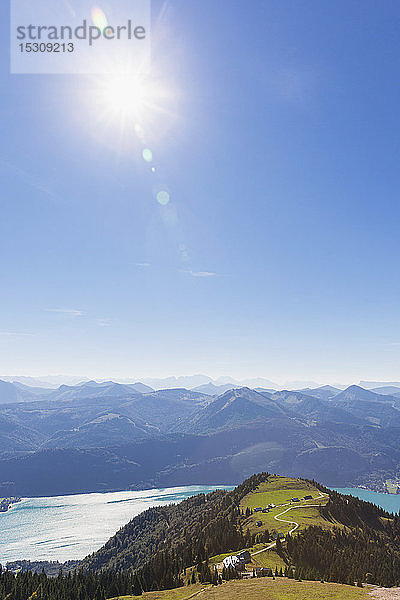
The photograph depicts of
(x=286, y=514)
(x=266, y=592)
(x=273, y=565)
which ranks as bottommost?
(x=286, y=514)

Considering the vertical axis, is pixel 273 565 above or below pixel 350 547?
above

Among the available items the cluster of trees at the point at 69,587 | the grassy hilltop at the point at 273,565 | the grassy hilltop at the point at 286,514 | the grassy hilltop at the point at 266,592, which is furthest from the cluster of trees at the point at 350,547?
the cluster of trees at the point at 69,587

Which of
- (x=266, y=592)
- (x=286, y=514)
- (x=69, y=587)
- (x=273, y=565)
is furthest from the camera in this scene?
(x=286, y=514)

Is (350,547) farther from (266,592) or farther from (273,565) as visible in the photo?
(266,592)

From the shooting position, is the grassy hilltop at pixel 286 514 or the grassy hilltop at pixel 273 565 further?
the grassy hilltop at pixel 286 514

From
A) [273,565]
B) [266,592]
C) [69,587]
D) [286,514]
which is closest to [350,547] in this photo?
[273,565]

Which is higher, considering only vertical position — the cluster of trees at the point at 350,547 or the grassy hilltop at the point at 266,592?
the grassy hilltop at the point at 266,592

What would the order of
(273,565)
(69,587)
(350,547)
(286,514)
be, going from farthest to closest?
(286,514), (350,547), (69,587), (273,565)

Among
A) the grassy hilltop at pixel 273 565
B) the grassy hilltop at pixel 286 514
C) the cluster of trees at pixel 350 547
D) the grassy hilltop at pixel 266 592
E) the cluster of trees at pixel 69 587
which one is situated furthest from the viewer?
the grassy hilltop at pixel 286 514

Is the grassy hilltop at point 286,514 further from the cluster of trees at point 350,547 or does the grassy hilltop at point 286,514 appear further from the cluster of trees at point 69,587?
the cluster of trees at point 69,587

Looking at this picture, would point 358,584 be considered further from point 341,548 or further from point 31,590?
point 31,590

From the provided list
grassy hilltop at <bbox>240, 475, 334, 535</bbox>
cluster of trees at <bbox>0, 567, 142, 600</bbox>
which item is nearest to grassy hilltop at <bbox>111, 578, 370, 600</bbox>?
cluster of trees at <bbox>0, 567, 142, 600</bbox>
